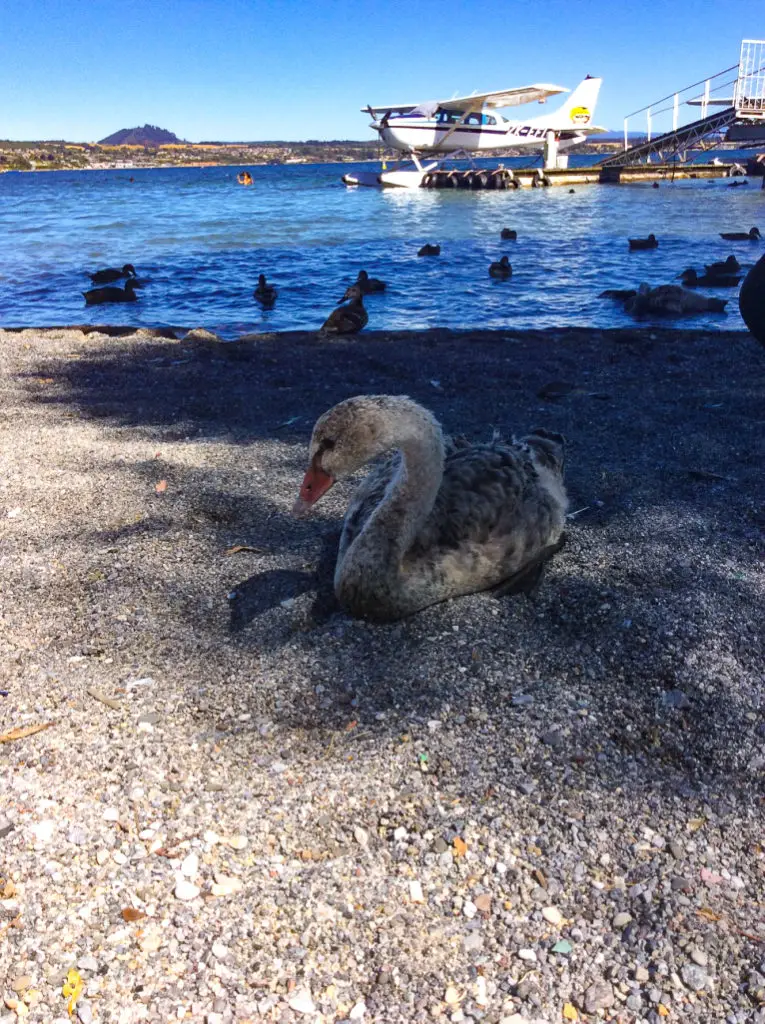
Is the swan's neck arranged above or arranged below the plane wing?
below

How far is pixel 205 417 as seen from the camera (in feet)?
28.6

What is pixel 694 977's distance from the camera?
7.90 ft

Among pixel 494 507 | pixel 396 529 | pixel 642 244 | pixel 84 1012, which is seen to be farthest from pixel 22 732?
pixel 642 244

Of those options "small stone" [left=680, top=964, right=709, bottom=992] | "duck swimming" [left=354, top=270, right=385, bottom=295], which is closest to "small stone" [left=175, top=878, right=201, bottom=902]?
"small stone" [left=680, top=964, right=709, bottom=992]

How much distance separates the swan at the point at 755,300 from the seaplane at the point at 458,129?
69.1 meters

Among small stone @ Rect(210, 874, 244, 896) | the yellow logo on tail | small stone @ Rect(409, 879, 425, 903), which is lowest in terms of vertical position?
small stone @ Rect(409, 879, 425, 903)

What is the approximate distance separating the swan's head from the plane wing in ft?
239

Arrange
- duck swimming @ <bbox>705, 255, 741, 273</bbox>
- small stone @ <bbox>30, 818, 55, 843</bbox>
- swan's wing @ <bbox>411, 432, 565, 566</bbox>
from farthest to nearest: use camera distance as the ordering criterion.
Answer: duck swimming @ <bbox>705, 255, 741, 273</bbox>, swan's wing @ <bbox>411, 432, 565, 566</bbox>, small stone @ <bbox>30, 818, 55, 843</bbox>

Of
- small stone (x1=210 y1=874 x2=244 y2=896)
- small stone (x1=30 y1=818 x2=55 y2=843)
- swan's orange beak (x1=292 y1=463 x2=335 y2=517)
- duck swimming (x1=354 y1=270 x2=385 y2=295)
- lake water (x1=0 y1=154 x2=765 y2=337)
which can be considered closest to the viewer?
small stone (x1=210 y1=874 x2=244 y2=896)

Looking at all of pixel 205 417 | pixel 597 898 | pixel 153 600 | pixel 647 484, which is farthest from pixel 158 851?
pixel 205 417

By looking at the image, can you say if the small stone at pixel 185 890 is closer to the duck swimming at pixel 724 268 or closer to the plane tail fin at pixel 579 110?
the duck swimming at pixel 724 268

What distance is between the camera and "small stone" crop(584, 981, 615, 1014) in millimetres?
2332

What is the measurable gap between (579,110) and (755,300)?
8839 centimetres

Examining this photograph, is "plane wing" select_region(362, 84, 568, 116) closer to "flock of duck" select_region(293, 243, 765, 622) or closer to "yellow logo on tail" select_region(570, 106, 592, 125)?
"yellow logo on tail" select_region(570, 106, 592, 125)
